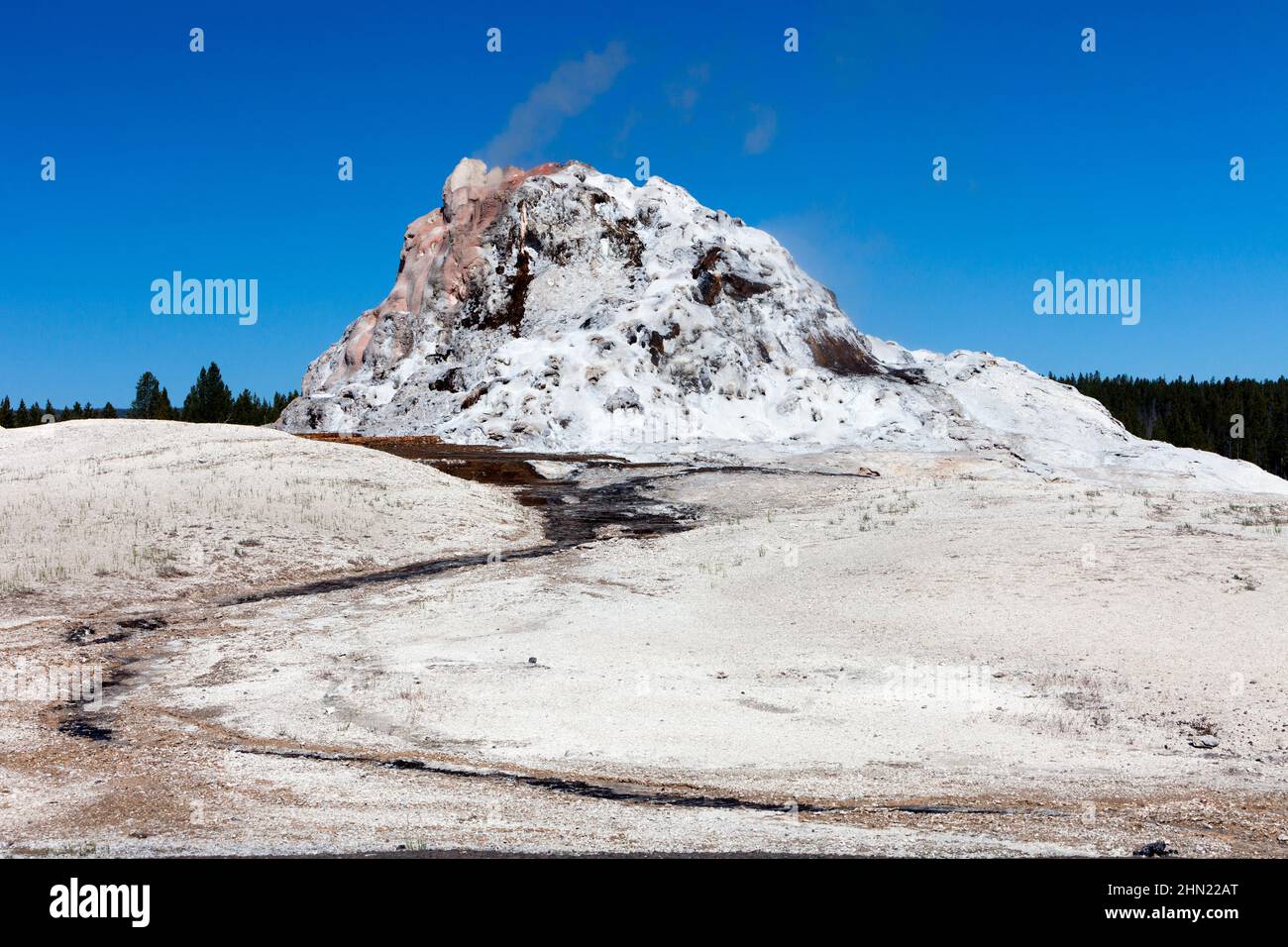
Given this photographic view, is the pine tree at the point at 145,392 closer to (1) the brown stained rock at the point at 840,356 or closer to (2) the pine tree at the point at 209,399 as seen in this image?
(2) the pine tree at the point at 209,399

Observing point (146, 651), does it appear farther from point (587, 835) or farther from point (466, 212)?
point (466, 212)

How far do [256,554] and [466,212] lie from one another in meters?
63.1

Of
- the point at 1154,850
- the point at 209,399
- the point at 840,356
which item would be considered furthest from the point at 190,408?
the point at 1154,850

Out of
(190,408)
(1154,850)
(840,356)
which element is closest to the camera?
(1154,850)

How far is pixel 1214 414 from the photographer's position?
12112 centimetres

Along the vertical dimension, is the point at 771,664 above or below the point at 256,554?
below

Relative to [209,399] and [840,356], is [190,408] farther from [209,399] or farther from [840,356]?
[840,356]

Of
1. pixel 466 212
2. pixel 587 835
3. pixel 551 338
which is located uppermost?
pixel 466 212

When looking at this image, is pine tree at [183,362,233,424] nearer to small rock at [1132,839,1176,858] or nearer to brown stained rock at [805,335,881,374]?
brown stained rock at [805,335,881,374]

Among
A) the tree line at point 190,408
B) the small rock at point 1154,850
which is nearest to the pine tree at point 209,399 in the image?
the tree line at point 190,408

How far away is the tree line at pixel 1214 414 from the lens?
359 ft

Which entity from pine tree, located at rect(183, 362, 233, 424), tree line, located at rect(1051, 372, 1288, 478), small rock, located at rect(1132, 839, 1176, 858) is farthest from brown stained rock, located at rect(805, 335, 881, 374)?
pine tree, located at rect(183, 362, 233, 424)
